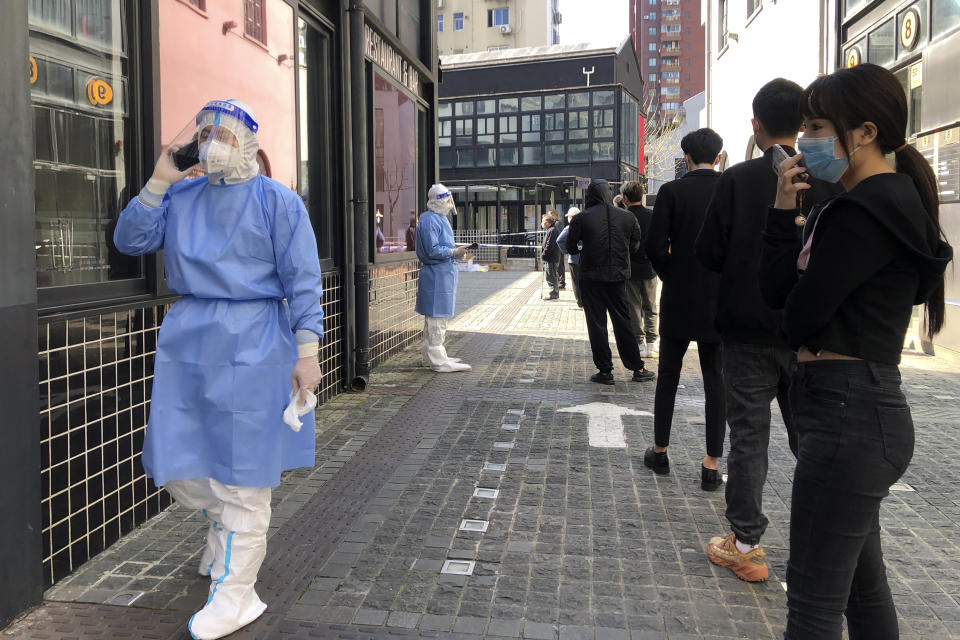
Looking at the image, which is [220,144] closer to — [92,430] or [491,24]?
[92,430]

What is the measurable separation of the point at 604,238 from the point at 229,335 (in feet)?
17.6

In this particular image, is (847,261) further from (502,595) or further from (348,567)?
(348,567)

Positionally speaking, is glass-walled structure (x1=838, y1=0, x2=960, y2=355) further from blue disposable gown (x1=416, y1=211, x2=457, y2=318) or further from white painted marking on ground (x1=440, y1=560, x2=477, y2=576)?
white painted marking on ground (x1=440, y1=560, x2=477, y2=576)

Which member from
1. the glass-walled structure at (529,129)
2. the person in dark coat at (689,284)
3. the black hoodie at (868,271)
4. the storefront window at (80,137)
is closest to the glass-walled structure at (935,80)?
the person in dark coat at (689,284)

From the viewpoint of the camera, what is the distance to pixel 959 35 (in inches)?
347

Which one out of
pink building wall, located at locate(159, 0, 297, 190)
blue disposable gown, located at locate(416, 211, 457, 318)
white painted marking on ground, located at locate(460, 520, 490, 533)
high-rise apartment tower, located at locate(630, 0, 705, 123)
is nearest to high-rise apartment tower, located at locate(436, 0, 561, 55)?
blue disposable gown, located at locate(416, 211, 457, 318)

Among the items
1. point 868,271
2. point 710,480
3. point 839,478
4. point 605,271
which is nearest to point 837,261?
point 868,271

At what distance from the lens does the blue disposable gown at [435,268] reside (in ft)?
27.3

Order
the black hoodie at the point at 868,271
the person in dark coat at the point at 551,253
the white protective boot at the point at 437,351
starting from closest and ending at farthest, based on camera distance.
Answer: the black hoodie at the point at 868,271 < the white protective boot at the point at 437,351 < the person in dark coat at the point at 551,253

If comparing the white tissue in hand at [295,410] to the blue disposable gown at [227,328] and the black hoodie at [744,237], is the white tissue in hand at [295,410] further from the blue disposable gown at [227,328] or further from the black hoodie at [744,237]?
the black hoodie at [744,237]

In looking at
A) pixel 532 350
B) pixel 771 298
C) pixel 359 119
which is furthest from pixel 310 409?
pixel 532 350

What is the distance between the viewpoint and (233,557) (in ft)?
10.00

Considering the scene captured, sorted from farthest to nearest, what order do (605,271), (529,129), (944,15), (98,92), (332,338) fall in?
(529,129)
(944,15)
(605,271)
(332,338)
(98,92)

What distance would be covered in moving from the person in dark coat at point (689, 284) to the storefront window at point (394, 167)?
4.67 meters
